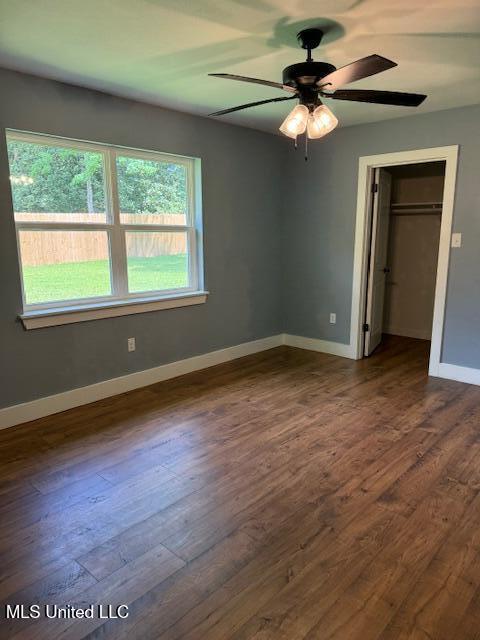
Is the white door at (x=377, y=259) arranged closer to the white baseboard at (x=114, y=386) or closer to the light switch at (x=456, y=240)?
the light switch at (x=456, y=240)

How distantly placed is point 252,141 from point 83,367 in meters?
2.93

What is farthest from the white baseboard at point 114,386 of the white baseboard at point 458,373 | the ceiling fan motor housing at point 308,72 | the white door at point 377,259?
the ceiling fan motor housing at point 308,72

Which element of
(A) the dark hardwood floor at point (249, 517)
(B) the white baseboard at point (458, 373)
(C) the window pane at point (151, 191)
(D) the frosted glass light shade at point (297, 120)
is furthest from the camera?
(B) the white baseboard at point (458, 373)

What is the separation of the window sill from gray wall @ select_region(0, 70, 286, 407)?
0.06 m

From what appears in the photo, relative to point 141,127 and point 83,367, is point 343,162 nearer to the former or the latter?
point 141,127

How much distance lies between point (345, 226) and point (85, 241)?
2.71 meters

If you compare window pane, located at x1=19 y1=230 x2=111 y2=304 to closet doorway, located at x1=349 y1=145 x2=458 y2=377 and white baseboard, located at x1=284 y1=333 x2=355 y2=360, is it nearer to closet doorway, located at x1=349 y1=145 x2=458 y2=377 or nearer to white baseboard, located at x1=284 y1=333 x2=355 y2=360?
white baseboard, located at x1=284 y1=333 x2=355 y2=360

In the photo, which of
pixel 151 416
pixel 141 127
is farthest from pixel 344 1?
pixel 151 416

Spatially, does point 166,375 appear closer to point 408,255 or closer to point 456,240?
point 456,240

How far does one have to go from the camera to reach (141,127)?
11.9 ft

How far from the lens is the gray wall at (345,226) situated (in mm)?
3799

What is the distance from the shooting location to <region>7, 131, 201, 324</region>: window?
3135 millimetres

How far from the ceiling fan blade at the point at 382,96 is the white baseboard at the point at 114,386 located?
274 cm

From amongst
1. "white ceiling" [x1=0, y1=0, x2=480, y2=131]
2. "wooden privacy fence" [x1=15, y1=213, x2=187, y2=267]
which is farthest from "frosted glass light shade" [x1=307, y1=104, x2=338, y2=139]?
"wooden privacy fence" [x1=15, y1=213, x2=187, y2=267]
